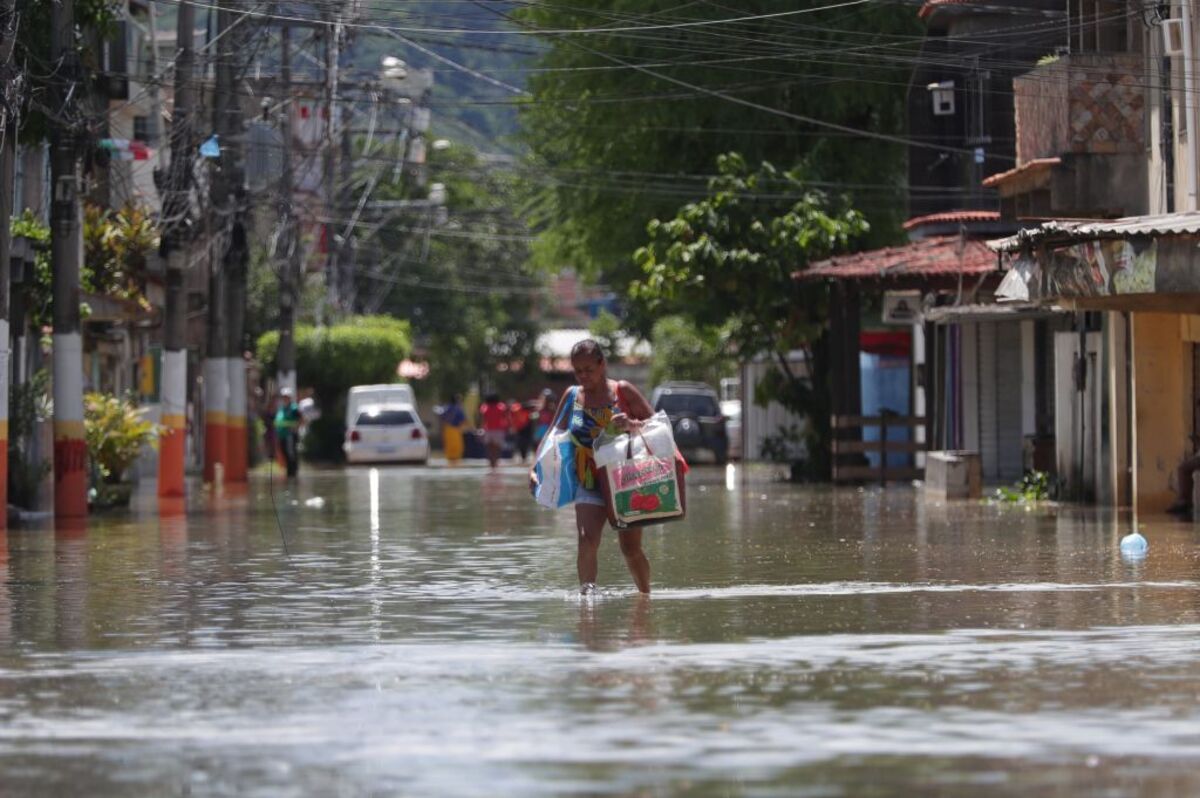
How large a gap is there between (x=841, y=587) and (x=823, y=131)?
90.9ft

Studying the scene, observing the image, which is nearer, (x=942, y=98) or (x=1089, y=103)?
(x=1089, y=103)

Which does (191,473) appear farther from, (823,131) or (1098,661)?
(1098,661)

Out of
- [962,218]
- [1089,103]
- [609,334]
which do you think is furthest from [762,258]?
[609,334]

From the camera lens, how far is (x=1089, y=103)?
1134 inches

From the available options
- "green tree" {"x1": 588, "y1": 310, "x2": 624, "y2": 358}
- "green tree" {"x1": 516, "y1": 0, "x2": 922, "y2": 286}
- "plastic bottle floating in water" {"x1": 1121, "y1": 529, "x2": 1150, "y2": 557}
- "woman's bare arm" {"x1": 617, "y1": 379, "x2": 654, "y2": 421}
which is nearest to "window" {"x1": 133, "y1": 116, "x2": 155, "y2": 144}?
"green tree" {"x1": 516, "y1": 0, "x2": 922, "y2": 286}

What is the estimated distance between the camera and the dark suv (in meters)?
55.3

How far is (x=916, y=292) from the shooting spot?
122 feet

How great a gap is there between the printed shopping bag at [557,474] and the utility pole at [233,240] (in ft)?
73.8

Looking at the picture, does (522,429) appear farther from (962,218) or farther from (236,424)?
(962,218)

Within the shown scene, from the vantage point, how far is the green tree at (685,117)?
40.5 m

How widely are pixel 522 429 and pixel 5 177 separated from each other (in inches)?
1476

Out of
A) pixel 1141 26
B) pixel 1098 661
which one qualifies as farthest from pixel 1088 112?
pixel 1098 661

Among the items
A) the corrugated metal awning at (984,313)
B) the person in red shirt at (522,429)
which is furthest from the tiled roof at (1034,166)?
the person in red shirt at (522,429)

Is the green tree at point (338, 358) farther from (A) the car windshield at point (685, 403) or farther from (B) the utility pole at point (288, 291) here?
(A) the car windshield at point (685, 403)
